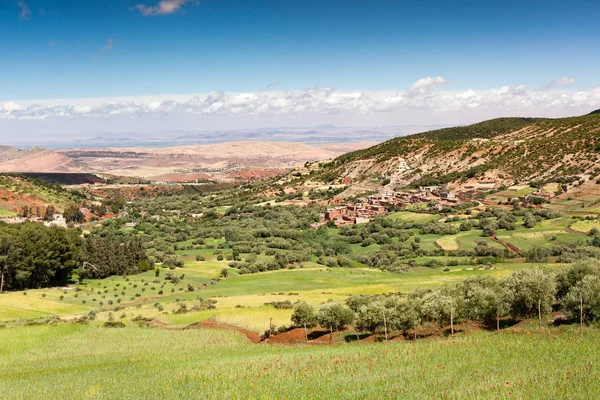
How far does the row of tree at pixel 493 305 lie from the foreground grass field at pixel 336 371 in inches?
94.7

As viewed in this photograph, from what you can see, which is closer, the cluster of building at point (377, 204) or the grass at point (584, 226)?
the grass at point (584, 226)

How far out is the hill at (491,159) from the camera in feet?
373

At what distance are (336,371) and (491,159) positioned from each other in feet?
425

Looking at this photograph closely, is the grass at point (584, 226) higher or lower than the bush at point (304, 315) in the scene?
lower

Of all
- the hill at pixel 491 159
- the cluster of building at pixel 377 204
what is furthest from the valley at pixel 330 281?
the hill at pixel 491 159

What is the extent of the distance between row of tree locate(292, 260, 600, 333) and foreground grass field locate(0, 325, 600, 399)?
7.89ft

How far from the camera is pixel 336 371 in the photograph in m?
17.1

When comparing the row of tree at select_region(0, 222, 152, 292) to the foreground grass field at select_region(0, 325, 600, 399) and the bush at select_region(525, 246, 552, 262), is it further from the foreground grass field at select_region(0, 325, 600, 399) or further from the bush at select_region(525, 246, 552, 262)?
the bush at select_region(525, 246, 552, 262)

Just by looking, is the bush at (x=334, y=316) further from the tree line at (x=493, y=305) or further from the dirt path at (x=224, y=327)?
the dirt path at (x=224, y=327)

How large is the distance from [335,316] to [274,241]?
6280cm

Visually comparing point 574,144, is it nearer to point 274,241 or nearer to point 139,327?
point 274,241

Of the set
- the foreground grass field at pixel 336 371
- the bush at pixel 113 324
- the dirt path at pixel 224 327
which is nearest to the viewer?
the foreground grass field at pixel 336 371

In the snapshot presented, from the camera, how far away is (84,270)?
6675 cm

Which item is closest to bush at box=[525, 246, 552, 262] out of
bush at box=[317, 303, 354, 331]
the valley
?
the valley
